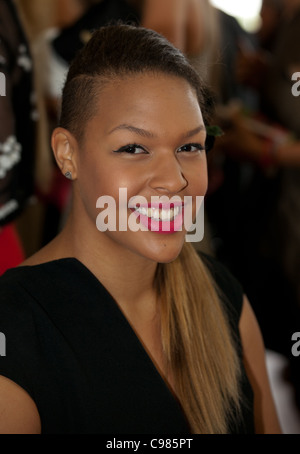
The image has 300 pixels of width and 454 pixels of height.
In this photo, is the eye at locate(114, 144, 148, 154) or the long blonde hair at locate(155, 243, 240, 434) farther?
the long blonde hair at locate(155, 243, 240, 434)

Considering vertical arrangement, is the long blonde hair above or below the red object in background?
below

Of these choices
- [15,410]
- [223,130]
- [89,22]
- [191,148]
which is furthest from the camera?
[223,130]

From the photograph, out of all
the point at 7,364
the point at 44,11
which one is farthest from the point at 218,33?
the point at 7,364

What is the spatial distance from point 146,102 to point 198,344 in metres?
0.39

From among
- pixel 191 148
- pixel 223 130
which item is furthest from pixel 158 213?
pixel 223 130

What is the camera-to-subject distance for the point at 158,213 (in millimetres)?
833

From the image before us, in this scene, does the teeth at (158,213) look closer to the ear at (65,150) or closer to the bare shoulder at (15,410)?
the ear at (65,150)

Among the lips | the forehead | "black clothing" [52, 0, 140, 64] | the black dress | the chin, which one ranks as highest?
"black clothing" [52, 0, 140, 64]

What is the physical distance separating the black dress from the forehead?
224 mm

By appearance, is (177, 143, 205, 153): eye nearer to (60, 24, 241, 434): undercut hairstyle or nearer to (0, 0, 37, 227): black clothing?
(60, 24, 241, 434): undercut hairstyle

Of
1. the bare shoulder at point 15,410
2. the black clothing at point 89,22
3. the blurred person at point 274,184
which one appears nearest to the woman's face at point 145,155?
the bare shoulder at point 15,410

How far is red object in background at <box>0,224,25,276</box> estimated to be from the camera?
115 cm

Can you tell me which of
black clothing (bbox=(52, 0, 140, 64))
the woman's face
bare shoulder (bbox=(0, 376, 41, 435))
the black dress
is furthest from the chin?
black clothing (bbox=(52, 0, 140, 64))

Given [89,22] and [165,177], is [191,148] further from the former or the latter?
[89,22]
